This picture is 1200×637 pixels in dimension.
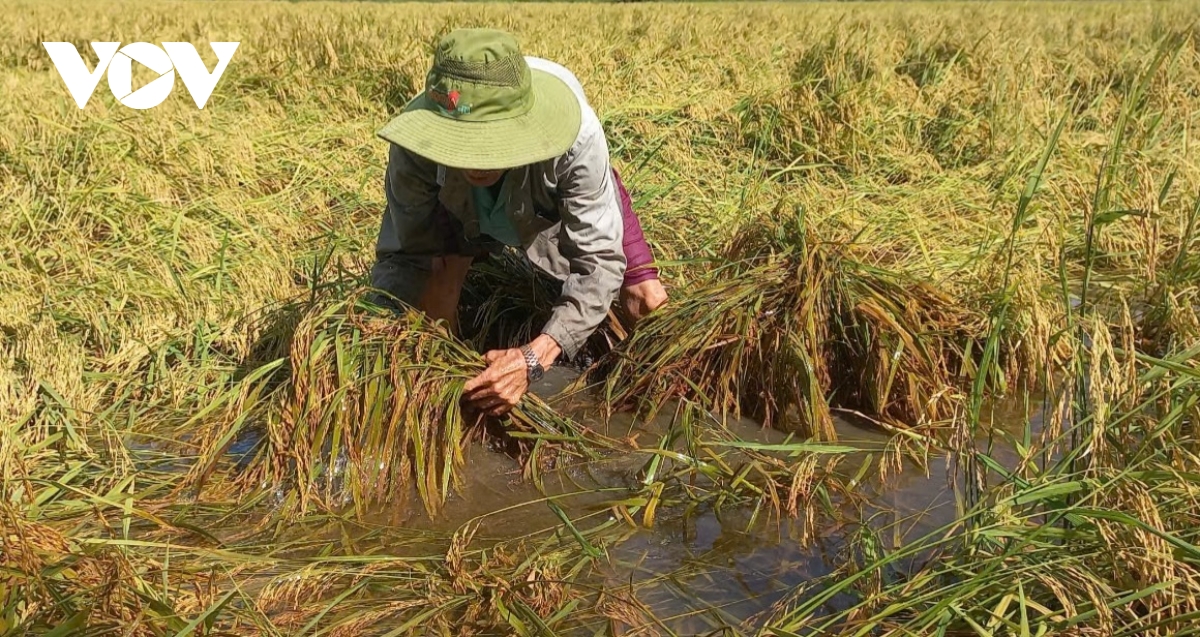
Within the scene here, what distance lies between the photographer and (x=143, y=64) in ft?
21.4

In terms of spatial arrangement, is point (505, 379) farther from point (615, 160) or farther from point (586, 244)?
point (615, 160)

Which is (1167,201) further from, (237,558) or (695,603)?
(237,558)

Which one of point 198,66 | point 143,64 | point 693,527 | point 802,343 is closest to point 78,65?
point 143,64

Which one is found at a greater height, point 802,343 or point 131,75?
point 802,343

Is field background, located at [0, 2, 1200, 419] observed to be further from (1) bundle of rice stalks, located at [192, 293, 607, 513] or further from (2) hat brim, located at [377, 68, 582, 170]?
(2) hat brim, located at [377, 68, 582, 170]

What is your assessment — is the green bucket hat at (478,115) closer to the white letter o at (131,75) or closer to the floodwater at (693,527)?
the floodwater at (693,527)

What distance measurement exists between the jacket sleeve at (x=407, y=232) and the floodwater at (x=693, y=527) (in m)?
0.54

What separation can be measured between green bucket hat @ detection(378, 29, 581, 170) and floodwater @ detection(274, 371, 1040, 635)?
0.82 meters

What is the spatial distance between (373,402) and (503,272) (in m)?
0.91

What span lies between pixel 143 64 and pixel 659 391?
5231 mm

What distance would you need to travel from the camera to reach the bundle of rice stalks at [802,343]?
109 inches

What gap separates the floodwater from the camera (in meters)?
2.03

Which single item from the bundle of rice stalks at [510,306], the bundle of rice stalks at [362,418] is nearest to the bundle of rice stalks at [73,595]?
the bundle of rice stalks at [362,418]

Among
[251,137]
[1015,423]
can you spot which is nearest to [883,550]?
[1015,423]
